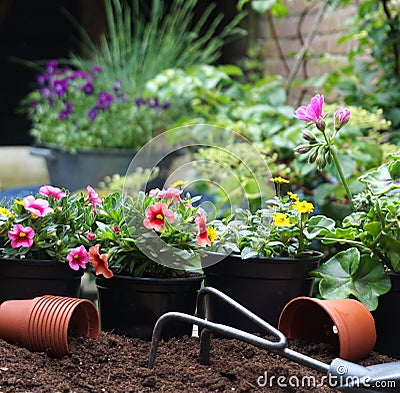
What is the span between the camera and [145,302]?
1267 millimetres

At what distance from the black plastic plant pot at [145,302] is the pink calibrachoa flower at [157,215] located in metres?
0.09

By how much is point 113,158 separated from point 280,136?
3.04 feet

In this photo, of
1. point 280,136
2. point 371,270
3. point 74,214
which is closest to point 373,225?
point 371,270

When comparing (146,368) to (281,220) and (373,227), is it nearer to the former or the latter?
(281,220)

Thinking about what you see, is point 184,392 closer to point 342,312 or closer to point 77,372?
point 77,372

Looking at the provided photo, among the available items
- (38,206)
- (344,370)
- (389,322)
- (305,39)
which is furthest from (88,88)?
(344,370)

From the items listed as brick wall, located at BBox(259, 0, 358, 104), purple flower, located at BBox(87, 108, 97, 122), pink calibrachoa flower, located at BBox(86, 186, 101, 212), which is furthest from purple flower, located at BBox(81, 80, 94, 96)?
pink calibrachoa flower, located at BBox(86, 186, 101, 212)

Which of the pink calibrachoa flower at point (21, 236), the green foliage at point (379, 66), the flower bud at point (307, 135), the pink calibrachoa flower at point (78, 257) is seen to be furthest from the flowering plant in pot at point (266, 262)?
the green foliage at point (379, 66)

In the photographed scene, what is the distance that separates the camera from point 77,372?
106 centimetres

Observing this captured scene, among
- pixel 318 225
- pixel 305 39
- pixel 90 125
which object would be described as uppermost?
pixel 305 39

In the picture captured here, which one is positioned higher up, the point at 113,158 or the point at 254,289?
the point at 113,158

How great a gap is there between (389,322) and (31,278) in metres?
0.64

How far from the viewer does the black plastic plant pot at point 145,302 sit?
49.4 inches

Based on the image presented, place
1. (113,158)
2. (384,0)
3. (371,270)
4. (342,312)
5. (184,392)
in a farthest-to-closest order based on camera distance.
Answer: (113,158), (384,0), (371,270), (342,312), (184,392)
